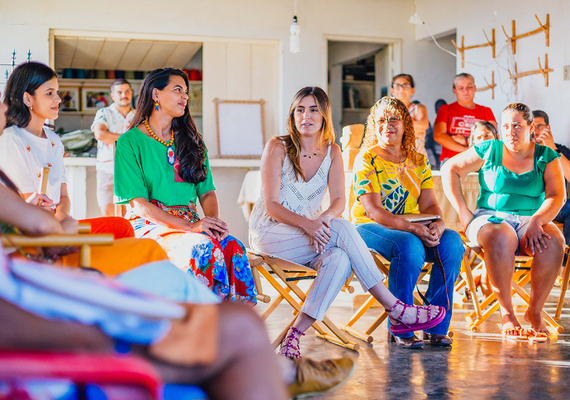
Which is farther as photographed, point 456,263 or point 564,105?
point 564,105

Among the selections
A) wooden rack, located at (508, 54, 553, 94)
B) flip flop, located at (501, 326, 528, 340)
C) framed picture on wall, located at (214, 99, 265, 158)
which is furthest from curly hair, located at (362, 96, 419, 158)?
framed picture on wall, located at (214, 99, 265, 158)

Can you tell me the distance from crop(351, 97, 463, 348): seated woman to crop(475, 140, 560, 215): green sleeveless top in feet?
1.42

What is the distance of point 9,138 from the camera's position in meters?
2.50

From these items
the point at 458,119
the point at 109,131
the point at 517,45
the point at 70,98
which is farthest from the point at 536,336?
the point at 70,98

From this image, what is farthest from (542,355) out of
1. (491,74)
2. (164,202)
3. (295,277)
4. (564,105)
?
(491,74)

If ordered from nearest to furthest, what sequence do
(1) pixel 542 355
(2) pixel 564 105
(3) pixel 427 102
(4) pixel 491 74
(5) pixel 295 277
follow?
(1) pixel 542 355 → (5) pixel 295 277 → (2) pixel 564 105 → (4) pixel 491 74 → (3) pixel 427 102

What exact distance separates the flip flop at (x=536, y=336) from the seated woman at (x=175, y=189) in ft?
5.23

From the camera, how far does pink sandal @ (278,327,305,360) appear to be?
251cm

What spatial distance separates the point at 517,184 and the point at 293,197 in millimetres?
1351

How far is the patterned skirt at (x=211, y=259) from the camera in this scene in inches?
88.2

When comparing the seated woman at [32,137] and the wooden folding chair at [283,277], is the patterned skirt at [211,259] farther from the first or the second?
the seated woman at [32,137]

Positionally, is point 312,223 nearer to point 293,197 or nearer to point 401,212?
point 293,197

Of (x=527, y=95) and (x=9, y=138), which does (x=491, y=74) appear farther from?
(x=9, y=138)

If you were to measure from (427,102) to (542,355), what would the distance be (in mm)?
4869
